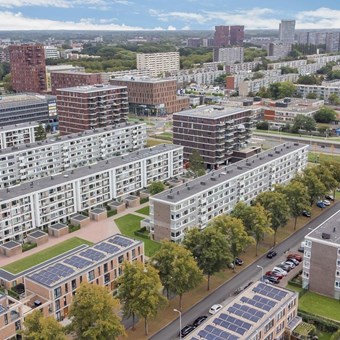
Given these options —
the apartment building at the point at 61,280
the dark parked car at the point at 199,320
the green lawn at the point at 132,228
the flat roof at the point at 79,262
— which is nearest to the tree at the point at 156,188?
the green lawn at the point at 132,228

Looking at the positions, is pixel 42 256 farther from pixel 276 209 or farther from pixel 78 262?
pixel 276 209

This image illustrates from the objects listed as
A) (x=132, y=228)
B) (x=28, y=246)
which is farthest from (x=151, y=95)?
(x=28, y=246)

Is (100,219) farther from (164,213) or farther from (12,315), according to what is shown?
(12,315)

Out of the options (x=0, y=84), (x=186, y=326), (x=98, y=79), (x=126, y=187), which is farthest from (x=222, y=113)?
(x=0, y=84)

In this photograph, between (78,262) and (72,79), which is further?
(72,79)

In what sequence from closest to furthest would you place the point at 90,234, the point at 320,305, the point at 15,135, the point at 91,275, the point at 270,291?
1. the point at 270,291
2. the point at 91,275
3. the point at 320,305
4. the point at 90,234
5. the point at 15,135

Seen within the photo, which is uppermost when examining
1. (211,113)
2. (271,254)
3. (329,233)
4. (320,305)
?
(211,113)

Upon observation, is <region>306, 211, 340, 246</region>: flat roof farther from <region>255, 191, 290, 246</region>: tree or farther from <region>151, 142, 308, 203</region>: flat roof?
<region>151, 142, 308, 203</region>: flat roof
